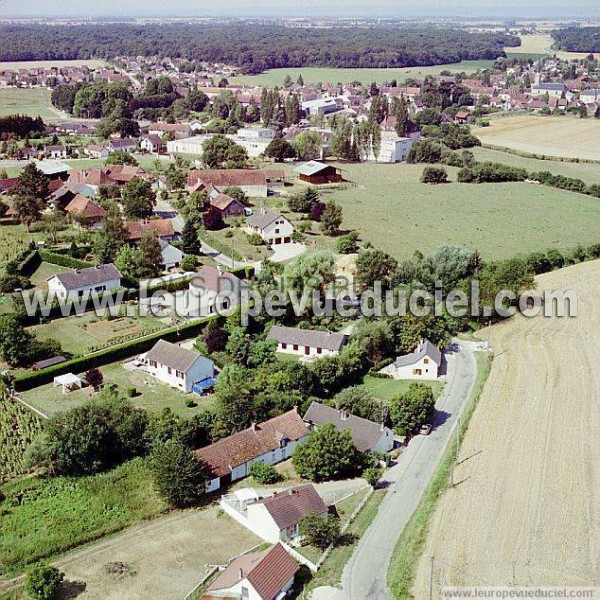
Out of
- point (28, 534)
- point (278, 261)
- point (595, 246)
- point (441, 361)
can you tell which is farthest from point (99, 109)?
point (28, 534)

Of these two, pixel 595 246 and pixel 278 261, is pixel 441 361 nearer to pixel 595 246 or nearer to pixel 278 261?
pixel 278 261

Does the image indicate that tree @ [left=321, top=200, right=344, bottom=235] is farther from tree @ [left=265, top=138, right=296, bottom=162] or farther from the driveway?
tree @ [left=265, top=138, right=296, bottom=162]

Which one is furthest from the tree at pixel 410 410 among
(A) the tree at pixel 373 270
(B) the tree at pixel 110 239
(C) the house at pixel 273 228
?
(C) the house at pixel 273 228

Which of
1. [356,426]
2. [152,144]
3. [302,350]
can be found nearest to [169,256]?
[302,350]

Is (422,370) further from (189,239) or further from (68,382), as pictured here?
(189,239)

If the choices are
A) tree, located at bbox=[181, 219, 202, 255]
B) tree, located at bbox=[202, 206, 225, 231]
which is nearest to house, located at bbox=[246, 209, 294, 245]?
tree, located at bbox=[202, 206, 225, 231]

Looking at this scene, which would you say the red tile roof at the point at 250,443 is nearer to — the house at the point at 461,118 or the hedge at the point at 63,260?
the hedge at the point at 63,260
